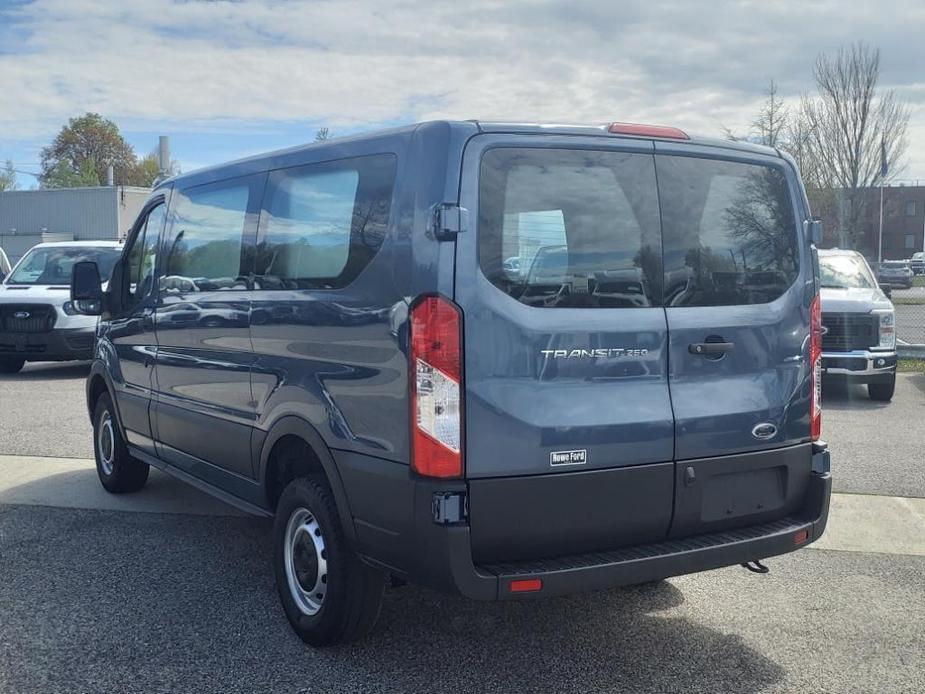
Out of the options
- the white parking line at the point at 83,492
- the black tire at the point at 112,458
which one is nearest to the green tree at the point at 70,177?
the white parking line at the point at 83,492

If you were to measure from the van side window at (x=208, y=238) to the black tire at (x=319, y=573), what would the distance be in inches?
46.1

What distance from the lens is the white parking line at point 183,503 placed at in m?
A: 6.14

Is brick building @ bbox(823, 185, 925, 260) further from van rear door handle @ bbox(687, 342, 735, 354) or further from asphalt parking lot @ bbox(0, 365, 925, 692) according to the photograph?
van rear door handle @ bbox(687, 342, 735, 354)

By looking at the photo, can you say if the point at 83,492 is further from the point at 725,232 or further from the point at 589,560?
the point at 725,232

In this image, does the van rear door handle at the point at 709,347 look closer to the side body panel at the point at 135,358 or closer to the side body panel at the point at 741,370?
the side body panel at the point at 741,370

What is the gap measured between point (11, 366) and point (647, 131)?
13.0m

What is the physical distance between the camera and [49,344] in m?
13.9

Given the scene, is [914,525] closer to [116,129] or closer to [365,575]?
[365,575]

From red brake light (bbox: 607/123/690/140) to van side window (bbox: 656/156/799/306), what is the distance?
0.10m

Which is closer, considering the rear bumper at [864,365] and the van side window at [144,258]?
the van side window at [144,258]

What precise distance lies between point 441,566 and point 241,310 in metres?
1.89

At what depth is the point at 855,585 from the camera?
208 inches

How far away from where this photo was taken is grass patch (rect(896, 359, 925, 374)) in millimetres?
14686

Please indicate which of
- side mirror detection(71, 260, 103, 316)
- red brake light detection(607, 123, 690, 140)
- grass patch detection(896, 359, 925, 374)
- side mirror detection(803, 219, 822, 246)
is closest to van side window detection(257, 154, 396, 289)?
red brake light detection(607, 123, 690, 140)
